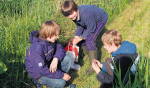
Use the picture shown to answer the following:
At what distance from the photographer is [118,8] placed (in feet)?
22.4

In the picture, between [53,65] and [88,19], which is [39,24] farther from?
[53,65]

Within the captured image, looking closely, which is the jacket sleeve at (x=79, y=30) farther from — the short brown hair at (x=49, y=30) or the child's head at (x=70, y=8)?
the short brown hair at (x=49, y=30)

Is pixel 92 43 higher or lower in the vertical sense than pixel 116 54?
lower

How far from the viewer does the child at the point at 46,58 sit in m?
4.68

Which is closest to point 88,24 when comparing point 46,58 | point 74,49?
point 74,49


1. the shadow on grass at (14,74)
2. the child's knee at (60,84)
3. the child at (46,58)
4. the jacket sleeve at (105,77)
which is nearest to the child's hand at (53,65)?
the child at (46,58)

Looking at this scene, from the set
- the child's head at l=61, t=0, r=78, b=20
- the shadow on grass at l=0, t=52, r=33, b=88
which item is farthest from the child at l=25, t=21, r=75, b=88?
the child's head at l=61, t=0, r=78, b=20

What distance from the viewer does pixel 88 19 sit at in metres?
5.41

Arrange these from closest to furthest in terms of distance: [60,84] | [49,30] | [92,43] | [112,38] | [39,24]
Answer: [112,38] < [49,30] < [60,84] < [92,43] < [39,24]

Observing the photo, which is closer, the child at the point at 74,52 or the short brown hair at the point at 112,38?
the short brown hair at the point at 112,38

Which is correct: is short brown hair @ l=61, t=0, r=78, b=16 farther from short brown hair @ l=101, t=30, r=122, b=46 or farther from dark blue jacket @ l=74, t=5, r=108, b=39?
short brown hair @ l=101, t=30, r=122, b=46

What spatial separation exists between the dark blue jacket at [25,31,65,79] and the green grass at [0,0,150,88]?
29 cm

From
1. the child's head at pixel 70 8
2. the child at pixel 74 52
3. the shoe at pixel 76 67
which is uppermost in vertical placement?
the child's head at pixel 70 8

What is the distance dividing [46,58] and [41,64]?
222 millimetres
